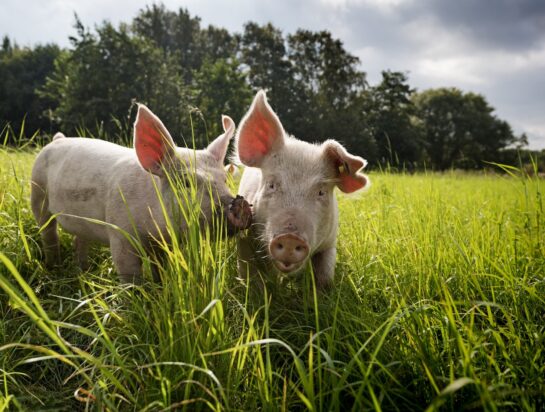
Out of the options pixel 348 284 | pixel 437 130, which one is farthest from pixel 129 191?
pixel 437 130

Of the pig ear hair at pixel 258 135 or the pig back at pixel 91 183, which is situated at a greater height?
the pig ear hair at pixel 258 135

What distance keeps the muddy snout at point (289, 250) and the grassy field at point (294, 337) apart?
0.85 feet

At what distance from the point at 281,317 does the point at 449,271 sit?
43.0 inches

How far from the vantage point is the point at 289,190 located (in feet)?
8.36

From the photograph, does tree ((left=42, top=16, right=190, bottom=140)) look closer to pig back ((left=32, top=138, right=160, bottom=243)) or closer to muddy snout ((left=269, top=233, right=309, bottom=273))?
pig back ((left=32, top=138, right=160, bottom=243))

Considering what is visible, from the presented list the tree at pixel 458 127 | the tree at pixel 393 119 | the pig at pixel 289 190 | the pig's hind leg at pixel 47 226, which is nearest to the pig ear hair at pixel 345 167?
the pig at pixel 289 190

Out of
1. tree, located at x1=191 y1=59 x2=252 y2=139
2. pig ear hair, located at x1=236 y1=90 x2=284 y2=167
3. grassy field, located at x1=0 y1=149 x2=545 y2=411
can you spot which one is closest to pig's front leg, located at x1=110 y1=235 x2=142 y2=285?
grassy field, located at x1=0 y1=149 x2=545 y2=411

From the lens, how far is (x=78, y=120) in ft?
82.9

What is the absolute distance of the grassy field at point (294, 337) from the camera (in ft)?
4.78

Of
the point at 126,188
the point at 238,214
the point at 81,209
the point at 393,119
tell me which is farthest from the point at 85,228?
the point at 393,119

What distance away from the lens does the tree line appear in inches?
1063

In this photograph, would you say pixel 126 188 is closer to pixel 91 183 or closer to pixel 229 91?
pixel 91 183

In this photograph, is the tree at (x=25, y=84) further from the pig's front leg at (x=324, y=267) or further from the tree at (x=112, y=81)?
the pig's front leg at (x=324, y=267)

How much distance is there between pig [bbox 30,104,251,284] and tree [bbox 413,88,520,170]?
4882 centimetres
